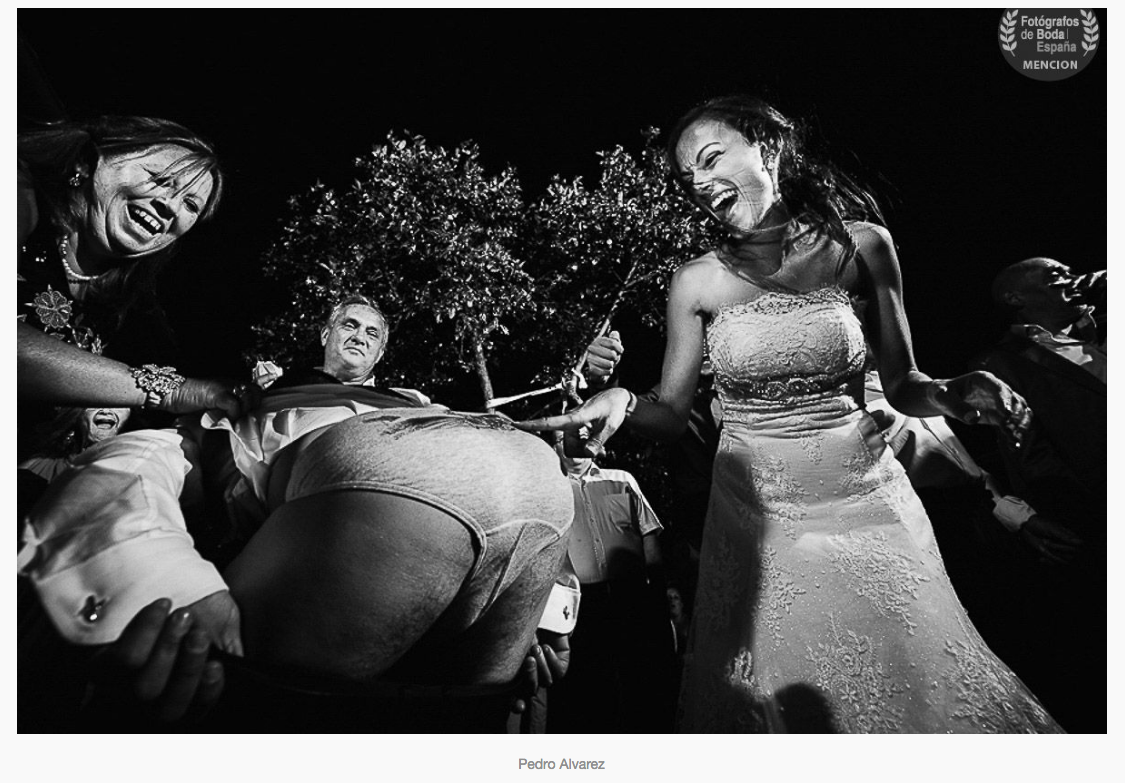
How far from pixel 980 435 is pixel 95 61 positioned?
2714mm

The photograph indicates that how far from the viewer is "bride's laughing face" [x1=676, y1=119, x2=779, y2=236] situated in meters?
2.16

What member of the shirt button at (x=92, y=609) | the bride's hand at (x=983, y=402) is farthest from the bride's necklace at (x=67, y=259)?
the bride's hand at (x=983, y=402)

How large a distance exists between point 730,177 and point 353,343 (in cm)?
115

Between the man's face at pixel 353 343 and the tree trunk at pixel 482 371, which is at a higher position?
the man's face at pixel 353 343

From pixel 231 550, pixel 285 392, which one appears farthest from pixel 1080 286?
pixel 231 550

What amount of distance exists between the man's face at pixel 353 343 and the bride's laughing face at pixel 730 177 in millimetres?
999

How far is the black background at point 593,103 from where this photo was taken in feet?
6.98

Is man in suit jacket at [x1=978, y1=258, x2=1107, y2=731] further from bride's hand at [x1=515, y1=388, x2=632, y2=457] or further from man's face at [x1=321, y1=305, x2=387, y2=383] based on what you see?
man's face at [x1=321, y1=305, x2=387, y2=383]

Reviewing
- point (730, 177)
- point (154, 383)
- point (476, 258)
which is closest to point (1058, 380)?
point (730, 177)

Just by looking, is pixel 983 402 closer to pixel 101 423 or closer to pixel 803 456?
pixel 803 456

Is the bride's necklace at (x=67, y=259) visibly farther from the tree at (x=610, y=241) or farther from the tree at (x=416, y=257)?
the tree at (x=610, y=241)

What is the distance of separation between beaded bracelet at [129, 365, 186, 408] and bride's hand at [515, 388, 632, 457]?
2.82ft

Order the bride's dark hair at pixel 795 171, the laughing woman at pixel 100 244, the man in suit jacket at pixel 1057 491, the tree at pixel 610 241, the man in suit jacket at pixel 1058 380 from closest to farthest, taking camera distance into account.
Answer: the laughing woman at pixel 100 244 < the man in suit jacket at pixel 1057 491 < the man in suit jacket at pixel 1058 380 < the bride's dark hair at pixel 795 171 < the tree at pixel 610 241

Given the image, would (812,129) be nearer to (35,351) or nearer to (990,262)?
(990,262)
